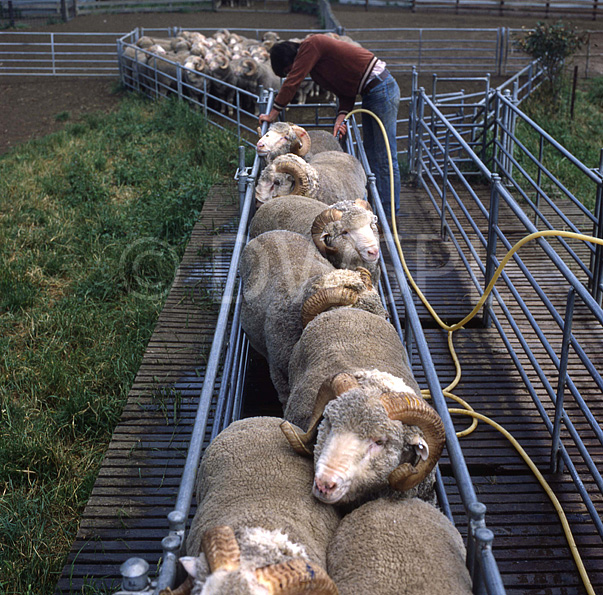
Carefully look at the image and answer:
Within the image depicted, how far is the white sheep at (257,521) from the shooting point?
168cm

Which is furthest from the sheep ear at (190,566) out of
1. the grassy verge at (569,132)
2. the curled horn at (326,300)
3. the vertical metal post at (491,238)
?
the grassy verge at (569,132)

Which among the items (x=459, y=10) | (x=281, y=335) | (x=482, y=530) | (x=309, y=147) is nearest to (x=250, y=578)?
(x=482, y=530)

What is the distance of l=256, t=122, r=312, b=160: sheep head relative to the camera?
5.70 meters

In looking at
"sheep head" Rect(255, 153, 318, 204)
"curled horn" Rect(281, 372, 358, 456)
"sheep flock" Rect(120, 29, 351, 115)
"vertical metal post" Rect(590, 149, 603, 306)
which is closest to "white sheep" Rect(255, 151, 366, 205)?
"sheep head" Rect(255, 153, 318, 204)

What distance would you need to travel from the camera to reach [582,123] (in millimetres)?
11359

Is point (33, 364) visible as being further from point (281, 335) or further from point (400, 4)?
point (400, 4)

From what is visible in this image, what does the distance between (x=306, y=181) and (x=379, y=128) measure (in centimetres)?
154

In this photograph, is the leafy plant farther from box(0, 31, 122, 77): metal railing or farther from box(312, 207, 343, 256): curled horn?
box(312, 207, 343, 256): curled horn

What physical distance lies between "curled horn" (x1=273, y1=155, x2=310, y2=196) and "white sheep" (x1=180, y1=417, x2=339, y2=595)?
2.69m

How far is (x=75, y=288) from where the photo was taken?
625 cm

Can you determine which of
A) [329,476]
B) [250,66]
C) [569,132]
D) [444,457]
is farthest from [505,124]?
[250,66]

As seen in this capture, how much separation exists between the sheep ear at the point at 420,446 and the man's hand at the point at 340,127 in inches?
174

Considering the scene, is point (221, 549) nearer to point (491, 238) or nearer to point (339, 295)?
point (339, 295)

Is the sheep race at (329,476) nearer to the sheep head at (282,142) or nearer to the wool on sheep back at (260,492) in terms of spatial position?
the wool on sheep back at (260,492)
